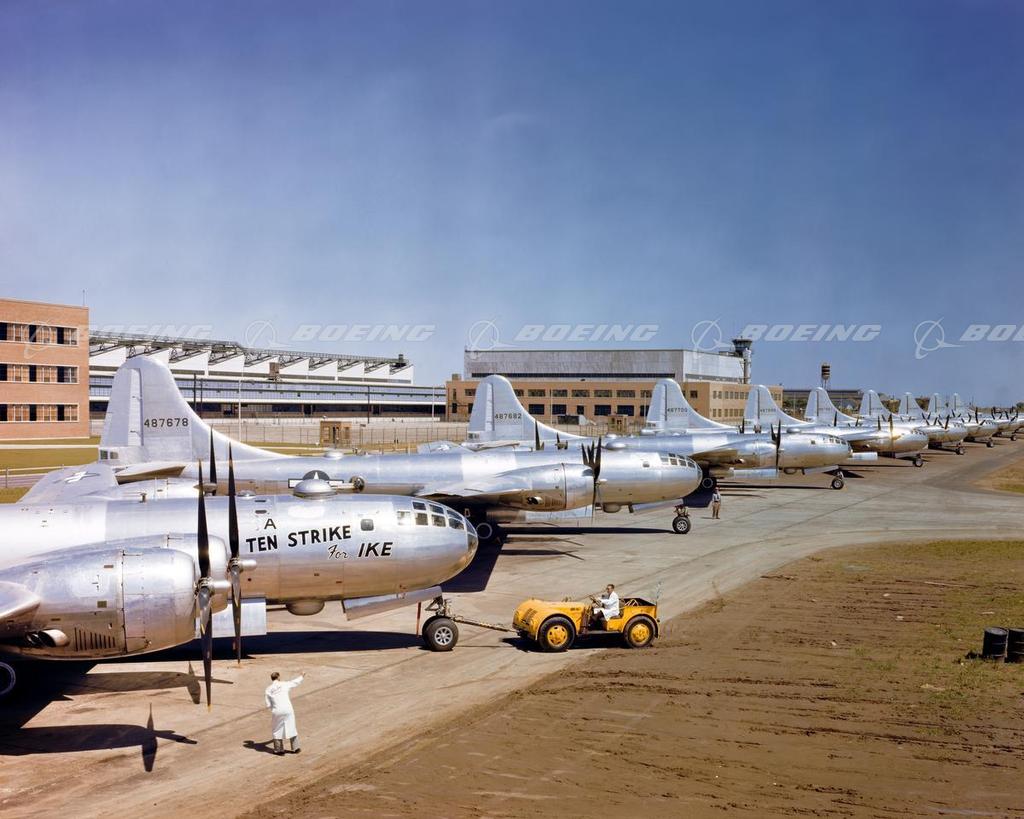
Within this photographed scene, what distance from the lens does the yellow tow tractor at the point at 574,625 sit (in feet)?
73.4

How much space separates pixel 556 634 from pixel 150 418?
20022 millimetres

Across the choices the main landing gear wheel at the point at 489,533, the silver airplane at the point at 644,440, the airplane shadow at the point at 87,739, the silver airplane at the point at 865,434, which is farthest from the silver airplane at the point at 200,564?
the silver airplane at the point at 865,434

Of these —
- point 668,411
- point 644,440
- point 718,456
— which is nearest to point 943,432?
point 668,411

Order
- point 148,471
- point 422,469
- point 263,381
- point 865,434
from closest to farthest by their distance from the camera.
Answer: point 148,471 < point 422,469 < point 865,434 < point 263,381

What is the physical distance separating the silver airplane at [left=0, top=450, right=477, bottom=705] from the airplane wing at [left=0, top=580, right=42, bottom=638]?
3cm

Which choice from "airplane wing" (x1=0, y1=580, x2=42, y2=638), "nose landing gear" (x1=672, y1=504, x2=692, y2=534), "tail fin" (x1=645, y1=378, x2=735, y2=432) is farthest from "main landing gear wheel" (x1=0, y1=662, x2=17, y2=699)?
"tail fin" (x1=645, y1=378, x2=735, y2=432)

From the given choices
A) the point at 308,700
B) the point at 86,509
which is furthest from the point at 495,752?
the point at 86,509

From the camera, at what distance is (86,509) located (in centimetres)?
2138

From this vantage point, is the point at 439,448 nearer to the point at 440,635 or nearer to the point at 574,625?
the point at 440,635

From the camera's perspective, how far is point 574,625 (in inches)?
893

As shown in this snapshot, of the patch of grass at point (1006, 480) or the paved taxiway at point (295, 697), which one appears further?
the patch of grass at point (1006, 480)

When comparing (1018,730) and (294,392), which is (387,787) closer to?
(1018,730)

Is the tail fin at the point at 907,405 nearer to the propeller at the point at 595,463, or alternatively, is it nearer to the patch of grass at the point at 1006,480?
the patch of grass at the point at 1006,480

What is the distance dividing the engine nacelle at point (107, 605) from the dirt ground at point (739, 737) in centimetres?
463
